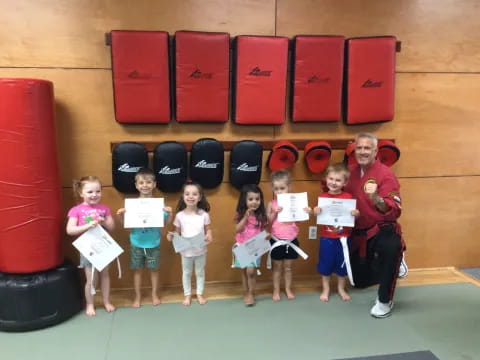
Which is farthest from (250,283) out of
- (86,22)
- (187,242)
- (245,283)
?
(86,22)

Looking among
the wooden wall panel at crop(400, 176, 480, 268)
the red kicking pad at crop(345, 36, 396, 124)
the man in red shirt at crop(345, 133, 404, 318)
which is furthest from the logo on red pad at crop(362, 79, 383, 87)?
the wooden wall panel at crop(400, 176, 480, 268)

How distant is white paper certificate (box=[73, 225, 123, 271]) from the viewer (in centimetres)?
276

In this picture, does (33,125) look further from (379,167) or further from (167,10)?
(379,167)

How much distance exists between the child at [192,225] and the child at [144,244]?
116mm

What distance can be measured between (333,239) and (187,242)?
43.6 inches

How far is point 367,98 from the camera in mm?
3277

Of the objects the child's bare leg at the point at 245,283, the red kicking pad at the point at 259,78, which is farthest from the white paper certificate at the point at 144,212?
the red kicking pad at the point at 259,78

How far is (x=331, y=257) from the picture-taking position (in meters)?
3.10

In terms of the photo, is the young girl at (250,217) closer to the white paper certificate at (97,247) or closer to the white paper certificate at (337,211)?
the white paper certificate at (337,211)

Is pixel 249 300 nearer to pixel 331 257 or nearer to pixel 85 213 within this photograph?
pixel 331 257

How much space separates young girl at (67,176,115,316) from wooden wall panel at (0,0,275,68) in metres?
0.91

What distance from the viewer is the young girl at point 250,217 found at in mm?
2967

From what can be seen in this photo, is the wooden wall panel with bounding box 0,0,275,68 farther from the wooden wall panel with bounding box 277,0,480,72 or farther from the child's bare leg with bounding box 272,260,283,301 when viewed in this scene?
the child's bare leg with bounding box 272,260,283,301

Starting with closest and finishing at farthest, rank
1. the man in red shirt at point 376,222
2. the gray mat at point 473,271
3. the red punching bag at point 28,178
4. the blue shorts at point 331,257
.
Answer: the red punching bag at point 28,178 → the man in red shirt at point 376,222 → the blue shorts at point 331,257 → the gray mat at point 473,271
